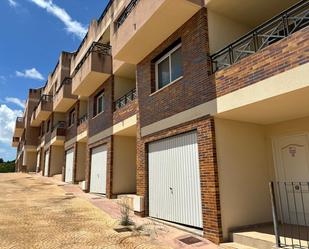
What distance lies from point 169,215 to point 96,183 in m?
8.54

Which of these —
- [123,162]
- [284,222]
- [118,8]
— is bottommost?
[284,222]

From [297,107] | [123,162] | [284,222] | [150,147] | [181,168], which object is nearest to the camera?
[297,107]

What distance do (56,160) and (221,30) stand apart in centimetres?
2433

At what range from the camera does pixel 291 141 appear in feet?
29.0

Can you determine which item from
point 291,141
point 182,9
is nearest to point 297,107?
point 291,141

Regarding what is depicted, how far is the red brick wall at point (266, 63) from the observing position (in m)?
6.16

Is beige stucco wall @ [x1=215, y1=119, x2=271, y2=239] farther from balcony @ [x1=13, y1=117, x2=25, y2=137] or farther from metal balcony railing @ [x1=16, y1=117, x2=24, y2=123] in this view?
metal balcony railing @ [x1=16, y1=117, x2=24, y2=123]

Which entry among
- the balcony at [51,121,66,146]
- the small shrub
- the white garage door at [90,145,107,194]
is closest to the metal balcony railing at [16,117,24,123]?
the small shrub

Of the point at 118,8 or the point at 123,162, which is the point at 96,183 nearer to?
the point at 123,162

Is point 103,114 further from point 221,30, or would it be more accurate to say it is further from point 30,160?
point 30,160

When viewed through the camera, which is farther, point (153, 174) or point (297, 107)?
point (153, 174)

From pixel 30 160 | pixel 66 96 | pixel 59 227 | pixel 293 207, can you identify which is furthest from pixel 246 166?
pixel 30 160

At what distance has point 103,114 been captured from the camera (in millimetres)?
17234

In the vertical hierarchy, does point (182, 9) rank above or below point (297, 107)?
above
